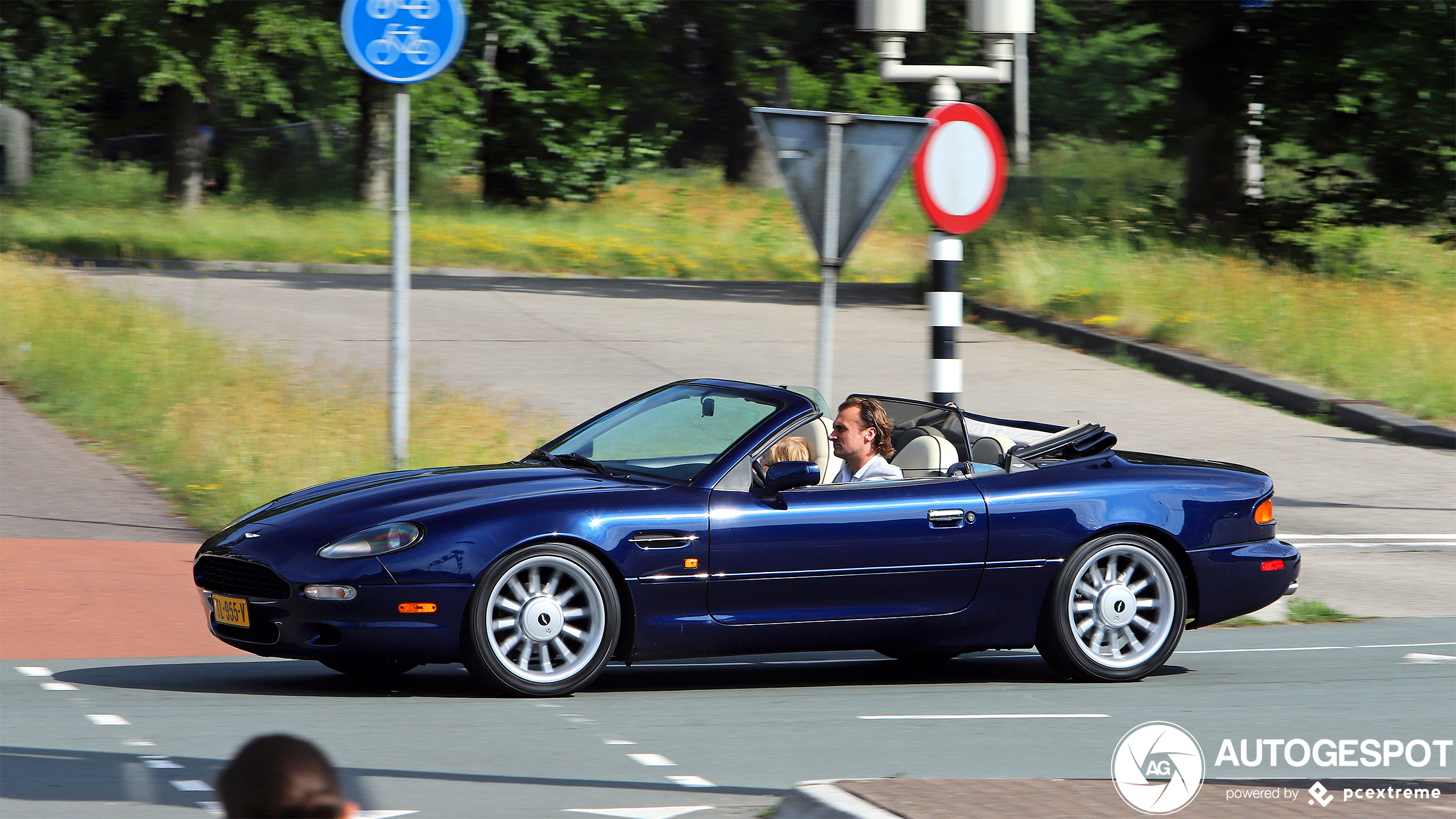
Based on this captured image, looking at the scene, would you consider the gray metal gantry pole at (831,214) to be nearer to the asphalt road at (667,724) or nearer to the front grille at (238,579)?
the asphalt road at (667,724)

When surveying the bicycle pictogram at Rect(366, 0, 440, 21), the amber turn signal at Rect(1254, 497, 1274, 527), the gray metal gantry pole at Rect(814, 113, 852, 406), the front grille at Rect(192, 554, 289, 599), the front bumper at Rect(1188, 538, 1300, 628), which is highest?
the bicycle pictogram at Rect(366, 0, 440, 21)

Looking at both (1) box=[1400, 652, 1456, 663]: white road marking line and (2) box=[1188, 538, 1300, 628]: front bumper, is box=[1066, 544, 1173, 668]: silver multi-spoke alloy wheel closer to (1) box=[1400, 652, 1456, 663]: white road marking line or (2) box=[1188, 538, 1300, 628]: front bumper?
(2) box=[1188, 538, 1300, 628]: front bumper

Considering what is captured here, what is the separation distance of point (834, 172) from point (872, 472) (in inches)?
74.9

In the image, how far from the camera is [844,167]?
8.62 meters

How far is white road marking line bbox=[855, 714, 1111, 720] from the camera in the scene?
21.7ft

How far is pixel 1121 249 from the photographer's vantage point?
76.9 ft

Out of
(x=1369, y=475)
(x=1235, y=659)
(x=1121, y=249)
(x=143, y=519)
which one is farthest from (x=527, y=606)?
(x=1121, y=249)

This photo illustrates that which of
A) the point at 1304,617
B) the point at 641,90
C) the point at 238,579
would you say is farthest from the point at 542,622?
the point at 641,90

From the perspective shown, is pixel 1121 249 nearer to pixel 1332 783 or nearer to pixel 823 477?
pixel 823 477

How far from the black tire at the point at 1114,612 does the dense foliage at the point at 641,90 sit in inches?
624

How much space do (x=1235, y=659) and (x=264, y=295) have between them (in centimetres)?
1598

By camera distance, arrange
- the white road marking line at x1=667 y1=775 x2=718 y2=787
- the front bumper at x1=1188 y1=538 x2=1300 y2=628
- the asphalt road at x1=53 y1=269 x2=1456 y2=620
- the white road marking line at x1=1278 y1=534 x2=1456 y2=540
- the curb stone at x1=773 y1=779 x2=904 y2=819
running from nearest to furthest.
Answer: the curb stone at x1=773 y1=779 x2=904 y2=819 → the white road marking line at x1=667 y1=775 x2=718 y2=787 → the front bumper at x1=1188 y1=538 x2=1300 y2=628 → the white road marking line at x1=1278 y1=534 x2=1456 y2=540 → the asphalt road at x1=53 y1=269 x2=1456 y2=620

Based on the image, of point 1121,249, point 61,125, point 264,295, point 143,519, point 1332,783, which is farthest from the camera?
point 61,125

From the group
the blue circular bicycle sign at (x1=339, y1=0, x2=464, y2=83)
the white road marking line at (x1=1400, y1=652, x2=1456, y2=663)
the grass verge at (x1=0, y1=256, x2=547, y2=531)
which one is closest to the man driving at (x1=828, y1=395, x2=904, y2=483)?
the white road marking line at (x1=1400, y1=652, x2=1456, y2=663)
